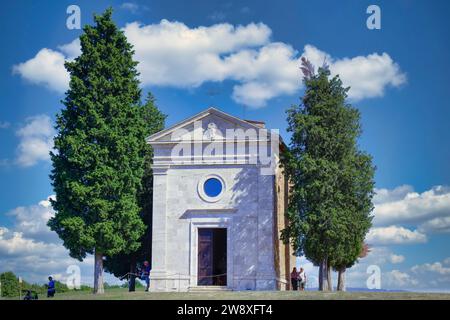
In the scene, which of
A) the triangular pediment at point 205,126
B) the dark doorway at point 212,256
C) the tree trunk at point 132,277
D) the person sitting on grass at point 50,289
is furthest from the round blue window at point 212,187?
the person sitting on grass at point 50,289

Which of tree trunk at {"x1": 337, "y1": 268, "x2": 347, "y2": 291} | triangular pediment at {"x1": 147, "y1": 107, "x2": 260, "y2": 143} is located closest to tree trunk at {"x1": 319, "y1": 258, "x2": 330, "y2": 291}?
tree trunk at {"x1": 337, "y1": 268, "x2": 347, "y2": 291}

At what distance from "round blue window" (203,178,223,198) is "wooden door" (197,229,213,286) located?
183cm

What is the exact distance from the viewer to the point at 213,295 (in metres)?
27.9

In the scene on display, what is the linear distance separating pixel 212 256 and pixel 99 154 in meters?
7.48

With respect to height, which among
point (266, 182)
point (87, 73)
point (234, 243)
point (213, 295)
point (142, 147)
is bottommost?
point (213, 295)

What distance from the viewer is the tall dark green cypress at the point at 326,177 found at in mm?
32156

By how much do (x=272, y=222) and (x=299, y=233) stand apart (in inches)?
56.4

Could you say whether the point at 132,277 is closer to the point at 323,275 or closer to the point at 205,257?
the point at 205,257

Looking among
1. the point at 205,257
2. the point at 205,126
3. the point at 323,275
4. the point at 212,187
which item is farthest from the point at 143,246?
the point at 323,275

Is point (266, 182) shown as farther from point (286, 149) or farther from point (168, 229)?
point (168, 229)

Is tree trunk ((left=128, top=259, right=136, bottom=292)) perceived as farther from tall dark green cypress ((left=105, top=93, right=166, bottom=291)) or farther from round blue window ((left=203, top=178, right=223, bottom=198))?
round blue window ((left=203, top=178, right=223, bottom=198))

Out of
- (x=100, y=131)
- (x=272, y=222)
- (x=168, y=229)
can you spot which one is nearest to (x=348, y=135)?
(x=272, y=222)

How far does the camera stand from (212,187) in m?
33.7

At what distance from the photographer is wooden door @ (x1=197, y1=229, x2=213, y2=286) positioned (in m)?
33.0
